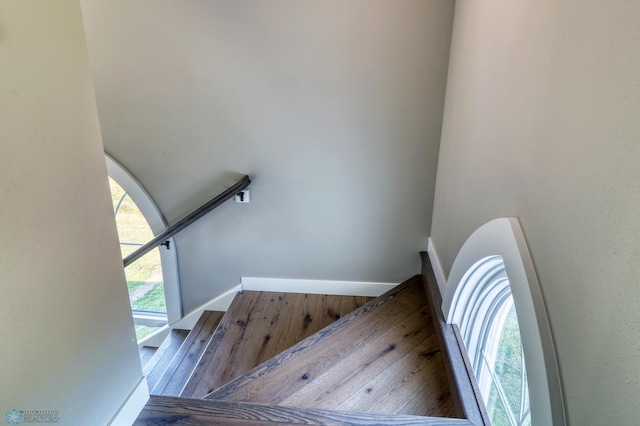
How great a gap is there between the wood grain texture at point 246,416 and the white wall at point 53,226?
8.1 inches

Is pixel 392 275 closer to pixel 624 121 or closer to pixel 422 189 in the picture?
pixel 422 189

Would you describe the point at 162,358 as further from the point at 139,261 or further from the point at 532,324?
Answer: the point at 532,324

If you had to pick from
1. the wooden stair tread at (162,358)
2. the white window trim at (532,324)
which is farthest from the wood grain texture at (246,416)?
the wooden stair tread at (162,358)

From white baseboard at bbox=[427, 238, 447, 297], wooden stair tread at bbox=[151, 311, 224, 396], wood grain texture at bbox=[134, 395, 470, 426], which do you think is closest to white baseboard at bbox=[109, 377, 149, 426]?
wood grain texture at bbox=[134, 395, 470, 426]

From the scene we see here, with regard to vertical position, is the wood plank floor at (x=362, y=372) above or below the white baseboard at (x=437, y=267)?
below

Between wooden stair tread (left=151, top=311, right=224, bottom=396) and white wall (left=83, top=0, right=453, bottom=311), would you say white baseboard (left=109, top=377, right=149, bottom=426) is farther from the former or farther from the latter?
white wall (left=83, top=0, right=453, bottom=311)

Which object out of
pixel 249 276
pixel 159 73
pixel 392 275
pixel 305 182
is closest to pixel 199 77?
pixel 159 73

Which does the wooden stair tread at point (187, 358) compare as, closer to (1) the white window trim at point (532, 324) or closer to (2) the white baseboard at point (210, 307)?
(2) the white baseboard at point (210, 307)

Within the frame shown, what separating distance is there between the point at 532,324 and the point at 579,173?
15.4 inches

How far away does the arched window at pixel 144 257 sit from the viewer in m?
2.39

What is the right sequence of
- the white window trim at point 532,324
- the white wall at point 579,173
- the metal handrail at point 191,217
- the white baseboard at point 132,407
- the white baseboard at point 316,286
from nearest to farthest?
1. the white wall at point 579,173
2. the white window trim at point 532,324
3. the white baseboard at point 132,407
4. the metal handrail at point 191,217
5. the white baseboard at point 316,286

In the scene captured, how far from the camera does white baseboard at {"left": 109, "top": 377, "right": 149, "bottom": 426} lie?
46.6 inches

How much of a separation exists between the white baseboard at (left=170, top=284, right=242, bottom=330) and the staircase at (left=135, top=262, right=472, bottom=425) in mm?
68

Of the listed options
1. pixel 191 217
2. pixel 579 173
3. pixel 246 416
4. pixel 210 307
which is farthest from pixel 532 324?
pixel 210 307
